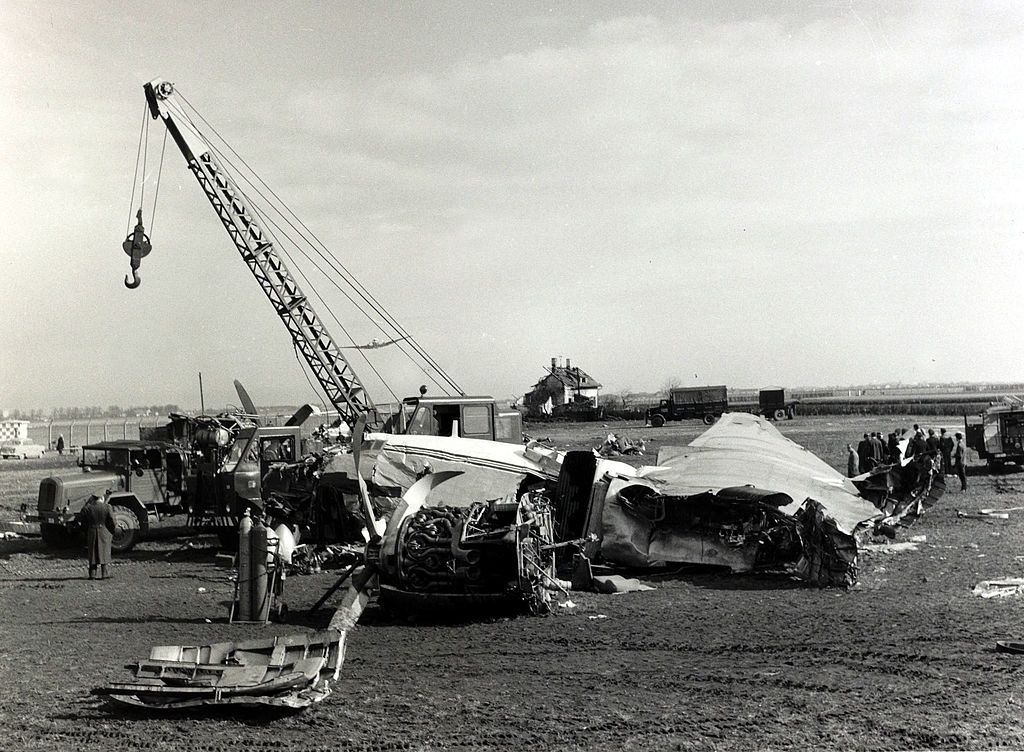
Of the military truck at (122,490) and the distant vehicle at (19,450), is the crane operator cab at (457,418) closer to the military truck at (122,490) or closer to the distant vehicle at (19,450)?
the military truck at (122,490)

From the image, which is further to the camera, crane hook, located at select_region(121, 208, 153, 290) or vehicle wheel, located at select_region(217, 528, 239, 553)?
crane hook, located at select_region(121, 208, 153, 290)

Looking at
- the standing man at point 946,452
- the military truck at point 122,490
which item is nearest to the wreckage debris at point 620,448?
the standing man at point 946,452

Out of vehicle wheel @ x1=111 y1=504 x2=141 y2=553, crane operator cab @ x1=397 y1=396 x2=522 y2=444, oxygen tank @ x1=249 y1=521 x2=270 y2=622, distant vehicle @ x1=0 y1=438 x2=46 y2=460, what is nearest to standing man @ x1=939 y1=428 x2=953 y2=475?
crane operator cab @ x1=397 y1=396 x2=522 y2=444

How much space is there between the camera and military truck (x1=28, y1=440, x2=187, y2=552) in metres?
16.4

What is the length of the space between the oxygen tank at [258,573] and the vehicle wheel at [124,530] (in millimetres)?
7871

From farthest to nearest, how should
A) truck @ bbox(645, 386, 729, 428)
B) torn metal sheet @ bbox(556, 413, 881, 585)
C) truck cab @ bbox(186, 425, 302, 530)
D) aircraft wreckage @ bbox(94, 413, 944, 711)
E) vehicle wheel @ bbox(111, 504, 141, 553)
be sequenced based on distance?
truck @ bbox(645, 386, 729, 428)
vehicle wheel @ bbox(111, 504, 141, 553)
truck cab @ bbox(186, 425, 302, 530)
torn metal sheet @ bbox(556, 413, 881, 585)
aircraft wreckage @ bbox(94, 413, 944, 711)

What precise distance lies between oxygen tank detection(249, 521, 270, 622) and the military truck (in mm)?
7915

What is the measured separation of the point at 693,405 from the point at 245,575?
47065 mm

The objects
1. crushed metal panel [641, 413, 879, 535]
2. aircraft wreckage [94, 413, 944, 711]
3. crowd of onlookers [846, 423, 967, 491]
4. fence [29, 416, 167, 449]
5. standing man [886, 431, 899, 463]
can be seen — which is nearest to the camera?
aircraft wreckage [94, 413, 944, 711]

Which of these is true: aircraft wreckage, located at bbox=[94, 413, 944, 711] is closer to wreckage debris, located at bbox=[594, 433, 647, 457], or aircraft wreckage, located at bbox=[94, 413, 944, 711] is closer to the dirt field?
the dirt field

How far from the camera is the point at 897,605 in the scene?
32.0 feet

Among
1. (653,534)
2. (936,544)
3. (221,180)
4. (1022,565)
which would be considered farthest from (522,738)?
(221,180)

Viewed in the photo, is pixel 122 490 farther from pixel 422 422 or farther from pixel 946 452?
pixel 946 452

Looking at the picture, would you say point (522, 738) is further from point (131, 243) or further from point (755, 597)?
point (131, 243)
